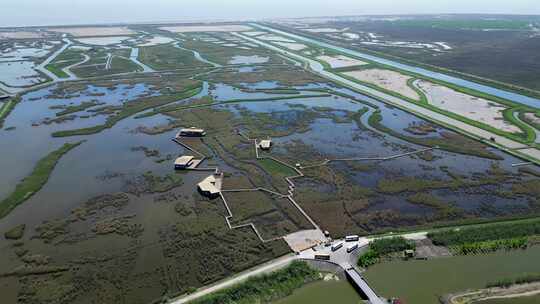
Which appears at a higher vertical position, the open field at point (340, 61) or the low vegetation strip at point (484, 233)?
the open field at point (340, 61)

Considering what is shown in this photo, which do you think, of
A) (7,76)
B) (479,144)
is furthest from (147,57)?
(479,144)

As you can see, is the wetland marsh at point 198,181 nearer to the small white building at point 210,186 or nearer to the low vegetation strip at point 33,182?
the low vegetation strip at point 33,182

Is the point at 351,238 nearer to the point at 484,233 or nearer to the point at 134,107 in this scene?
the point at 484,233

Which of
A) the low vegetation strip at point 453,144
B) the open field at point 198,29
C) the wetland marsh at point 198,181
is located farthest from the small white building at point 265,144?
the open field at point 198,29

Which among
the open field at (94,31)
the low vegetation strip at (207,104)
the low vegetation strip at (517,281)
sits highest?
the open field at (94,31)

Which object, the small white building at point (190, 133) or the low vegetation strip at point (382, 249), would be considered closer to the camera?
the low vegetation strip at point (382, 249)
